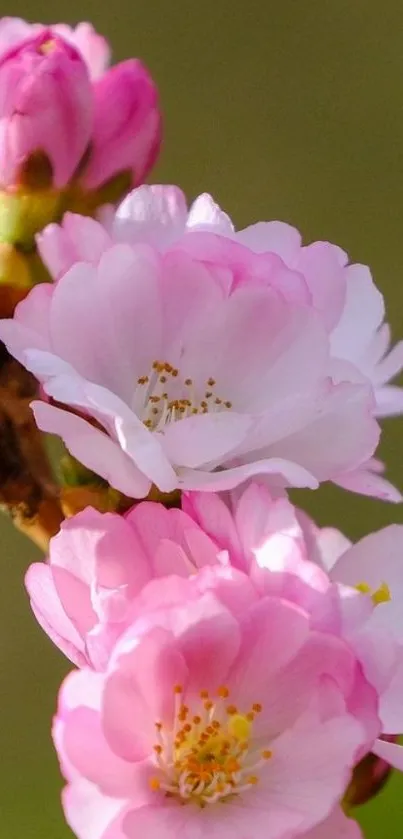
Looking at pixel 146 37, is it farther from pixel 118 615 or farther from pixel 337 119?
pixel 118 615

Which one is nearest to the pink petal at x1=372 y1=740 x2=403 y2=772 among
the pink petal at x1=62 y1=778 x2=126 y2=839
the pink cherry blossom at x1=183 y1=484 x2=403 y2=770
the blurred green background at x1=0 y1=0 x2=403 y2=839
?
the pink cherry blossom at x1=183 y1=484 x2=403 y2=770

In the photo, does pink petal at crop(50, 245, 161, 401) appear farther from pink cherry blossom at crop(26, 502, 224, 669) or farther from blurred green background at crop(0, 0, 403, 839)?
blurred green background at crop(0, 0, 403, 839)

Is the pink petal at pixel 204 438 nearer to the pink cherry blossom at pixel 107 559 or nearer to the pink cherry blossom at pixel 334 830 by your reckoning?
the pink cherry blossom at pixel 107 559

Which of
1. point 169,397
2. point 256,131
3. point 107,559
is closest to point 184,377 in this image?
point 169,397

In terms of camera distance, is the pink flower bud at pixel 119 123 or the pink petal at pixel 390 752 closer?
the pink petal at pixel 390 752

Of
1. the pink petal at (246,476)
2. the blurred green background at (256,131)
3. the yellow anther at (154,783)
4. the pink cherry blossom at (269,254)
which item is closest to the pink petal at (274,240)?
the pink cherry blossom at (269,254)

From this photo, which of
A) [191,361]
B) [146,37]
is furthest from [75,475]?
[146,37]

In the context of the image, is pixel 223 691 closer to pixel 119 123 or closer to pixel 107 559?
pixel 107 559
